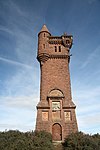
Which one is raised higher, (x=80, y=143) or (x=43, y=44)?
(x=43, y=44)

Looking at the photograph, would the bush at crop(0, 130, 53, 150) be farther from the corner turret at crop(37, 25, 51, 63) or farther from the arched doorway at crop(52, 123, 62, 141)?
the corner turret at crop(37, 25, 51, 63)

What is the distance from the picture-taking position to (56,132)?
106 ft

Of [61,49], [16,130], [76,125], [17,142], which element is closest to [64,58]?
[61,49]

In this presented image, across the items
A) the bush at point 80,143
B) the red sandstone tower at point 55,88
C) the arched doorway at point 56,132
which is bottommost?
the bush at point 80,143

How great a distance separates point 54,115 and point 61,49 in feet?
40.8

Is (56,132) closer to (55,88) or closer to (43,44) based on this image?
(55,88)

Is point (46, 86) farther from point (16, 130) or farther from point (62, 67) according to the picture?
point (16, 130)

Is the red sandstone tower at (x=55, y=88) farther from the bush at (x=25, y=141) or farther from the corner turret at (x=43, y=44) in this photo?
the bush at (x=25, y=141)

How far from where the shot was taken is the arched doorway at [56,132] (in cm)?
3203

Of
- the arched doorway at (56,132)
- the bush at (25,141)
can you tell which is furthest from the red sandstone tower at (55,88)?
the bush at (25,141)

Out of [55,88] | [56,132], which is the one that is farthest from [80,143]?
[55,88]

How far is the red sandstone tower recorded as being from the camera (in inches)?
1276

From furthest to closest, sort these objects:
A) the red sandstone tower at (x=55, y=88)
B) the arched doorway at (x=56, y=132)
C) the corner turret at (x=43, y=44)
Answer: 1. the corner turret at (x=43, y=44)
2. the red sandstone tower at (x=55, y=88)
3. the arched doorway at (x=56, y=132)

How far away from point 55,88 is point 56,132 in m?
7.23
